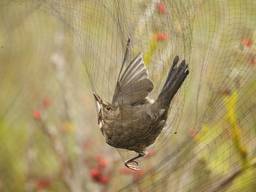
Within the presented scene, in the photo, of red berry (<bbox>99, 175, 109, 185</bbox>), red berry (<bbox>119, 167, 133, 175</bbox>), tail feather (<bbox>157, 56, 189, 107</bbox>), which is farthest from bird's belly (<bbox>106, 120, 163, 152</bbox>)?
red berry (<bbox>99, 175, 109, 185</bbox>)

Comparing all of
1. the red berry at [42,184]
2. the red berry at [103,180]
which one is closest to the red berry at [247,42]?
the red berry at [103,180]

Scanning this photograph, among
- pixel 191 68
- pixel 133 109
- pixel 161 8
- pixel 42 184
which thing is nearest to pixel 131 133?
pixel 133 109

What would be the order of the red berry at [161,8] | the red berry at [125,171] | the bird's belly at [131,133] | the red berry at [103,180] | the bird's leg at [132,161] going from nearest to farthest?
the bird's belly at [131,133]
the bird's leg at [132,161]
the red berry at [161,8]
the red berry at [125,171]
the red berry at [103,180]

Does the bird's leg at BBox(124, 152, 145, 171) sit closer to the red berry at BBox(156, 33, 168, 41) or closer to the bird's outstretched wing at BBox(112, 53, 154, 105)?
the bird's outstretched wing at BBox(112, 53, 154, 105)

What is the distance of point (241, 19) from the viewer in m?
2.97

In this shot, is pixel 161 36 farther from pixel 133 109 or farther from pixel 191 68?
pixel 133 109

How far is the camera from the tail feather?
262 cm

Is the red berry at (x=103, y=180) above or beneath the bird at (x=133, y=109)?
above

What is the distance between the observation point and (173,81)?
104 inches

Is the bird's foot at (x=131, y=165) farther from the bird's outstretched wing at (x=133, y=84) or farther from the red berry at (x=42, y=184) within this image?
the red berry at (x=42, y=184)

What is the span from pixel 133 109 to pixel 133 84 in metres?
0.11

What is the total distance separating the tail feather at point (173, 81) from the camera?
262cm

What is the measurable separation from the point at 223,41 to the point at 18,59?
2.60 metres

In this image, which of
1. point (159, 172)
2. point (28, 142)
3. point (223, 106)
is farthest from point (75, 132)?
point (223, 106)
